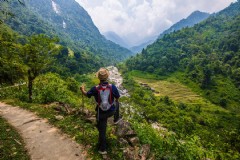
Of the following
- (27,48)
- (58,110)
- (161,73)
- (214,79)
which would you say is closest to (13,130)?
(58,110)

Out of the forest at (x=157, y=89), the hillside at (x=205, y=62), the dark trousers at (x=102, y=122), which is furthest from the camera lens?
the hillside at (x=205, y=62)

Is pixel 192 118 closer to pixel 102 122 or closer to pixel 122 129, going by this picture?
pixel 122 129

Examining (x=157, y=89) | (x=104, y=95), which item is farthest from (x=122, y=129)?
(x=157, y=89)

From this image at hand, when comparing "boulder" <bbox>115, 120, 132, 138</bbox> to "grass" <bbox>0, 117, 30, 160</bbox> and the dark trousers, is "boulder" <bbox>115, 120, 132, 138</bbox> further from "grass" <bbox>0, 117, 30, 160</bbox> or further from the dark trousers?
Answer: "grass" <bbox>0, 117, 30, 160</bbox>

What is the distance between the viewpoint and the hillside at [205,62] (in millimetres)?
100162

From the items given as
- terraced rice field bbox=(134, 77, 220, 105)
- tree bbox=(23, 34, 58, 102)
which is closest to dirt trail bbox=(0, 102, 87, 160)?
tree bbox=(23, 34, 58, 102)

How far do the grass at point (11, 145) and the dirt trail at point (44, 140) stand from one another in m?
0.21

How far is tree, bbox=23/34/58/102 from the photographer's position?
16.3 metres

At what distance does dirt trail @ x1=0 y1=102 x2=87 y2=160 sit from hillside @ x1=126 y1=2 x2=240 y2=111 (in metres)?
86.9

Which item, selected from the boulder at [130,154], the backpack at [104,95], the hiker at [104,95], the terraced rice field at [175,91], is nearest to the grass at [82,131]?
the boulder at [130,154]

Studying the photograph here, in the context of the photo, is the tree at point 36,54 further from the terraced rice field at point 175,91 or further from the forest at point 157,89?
the terraced rice field at point 175,91

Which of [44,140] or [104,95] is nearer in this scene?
[104,95]

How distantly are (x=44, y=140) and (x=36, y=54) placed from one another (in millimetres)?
9477

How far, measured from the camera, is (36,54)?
16.7m
